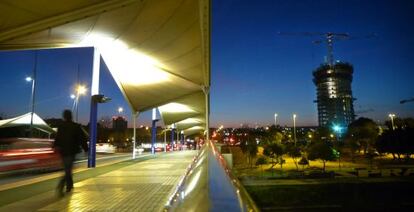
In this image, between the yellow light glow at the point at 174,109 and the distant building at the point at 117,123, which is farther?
the distant building at the point at 117,123

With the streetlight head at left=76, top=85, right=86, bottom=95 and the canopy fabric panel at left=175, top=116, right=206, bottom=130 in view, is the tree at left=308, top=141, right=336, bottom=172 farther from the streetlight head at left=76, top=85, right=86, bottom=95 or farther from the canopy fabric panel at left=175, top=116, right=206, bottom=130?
the streetlight head at left=76, top=85, right=86, bottom=95

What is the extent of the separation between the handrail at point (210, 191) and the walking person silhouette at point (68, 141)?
398 centimetres

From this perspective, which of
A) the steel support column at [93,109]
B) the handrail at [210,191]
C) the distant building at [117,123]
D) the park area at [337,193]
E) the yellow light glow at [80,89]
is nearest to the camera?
the handrail at [210,191]

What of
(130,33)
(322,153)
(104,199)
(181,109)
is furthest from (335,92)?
(104,199)

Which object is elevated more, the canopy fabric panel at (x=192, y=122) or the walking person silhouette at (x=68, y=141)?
the canopy fabric panel at (x=192, y=122)

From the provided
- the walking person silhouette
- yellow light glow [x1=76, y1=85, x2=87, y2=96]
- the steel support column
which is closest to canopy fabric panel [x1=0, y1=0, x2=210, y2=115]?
the steel support column

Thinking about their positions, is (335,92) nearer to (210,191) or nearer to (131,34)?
(131,34)

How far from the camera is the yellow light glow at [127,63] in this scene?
48.1 ft

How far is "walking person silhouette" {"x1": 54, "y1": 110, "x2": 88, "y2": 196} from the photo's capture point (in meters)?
7.42

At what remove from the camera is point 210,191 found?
3.66m

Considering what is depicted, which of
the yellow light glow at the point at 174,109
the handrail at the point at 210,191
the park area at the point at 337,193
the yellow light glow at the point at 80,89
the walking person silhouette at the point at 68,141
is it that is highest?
the yellow light glow at the point at 80,89

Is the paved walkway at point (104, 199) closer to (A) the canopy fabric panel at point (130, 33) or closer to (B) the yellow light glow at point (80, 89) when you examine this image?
(A) the canopy fabric panel at point (130, 33)

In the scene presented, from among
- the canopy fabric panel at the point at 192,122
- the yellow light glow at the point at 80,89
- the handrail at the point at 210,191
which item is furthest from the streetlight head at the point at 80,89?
the handrail at the point at 210,191

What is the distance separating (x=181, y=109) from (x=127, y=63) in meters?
18.9
